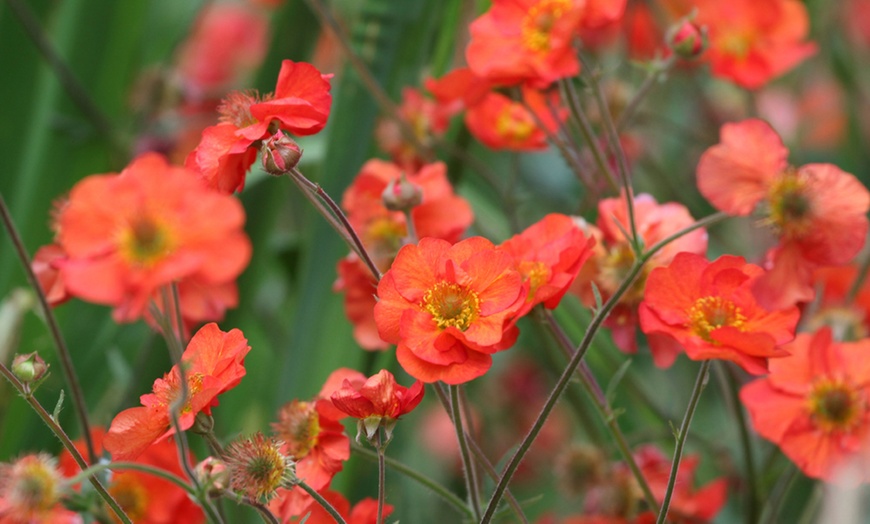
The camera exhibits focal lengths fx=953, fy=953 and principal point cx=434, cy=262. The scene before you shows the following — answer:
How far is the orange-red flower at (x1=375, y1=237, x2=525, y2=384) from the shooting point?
399mm

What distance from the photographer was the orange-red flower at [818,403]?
19.5 inches

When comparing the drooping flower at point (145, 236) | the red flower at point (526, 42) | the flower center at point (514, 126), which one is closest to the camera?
the drooping flower at point (145, 236)

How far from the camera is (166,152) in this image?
3.13ft

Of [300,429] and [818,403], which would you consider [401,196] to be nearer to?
[300,429]

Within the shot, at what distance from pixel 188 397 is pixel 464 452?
123mm

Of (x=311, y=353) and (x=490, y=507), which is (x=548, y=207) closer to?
(x=311, y=353)

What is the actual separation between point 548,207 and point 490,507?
0.62m

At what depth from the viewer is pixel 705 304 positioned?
46cm

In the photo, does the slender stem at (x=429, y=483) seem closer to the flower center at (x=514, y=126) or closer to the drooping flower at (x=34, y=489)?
the drooping flower at (x=34, y=489)

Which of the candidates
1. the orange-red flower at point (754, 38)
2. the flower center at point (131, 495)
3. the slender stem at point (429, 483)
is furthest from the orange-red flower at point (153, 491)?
the orange-red flower at point (754, 38)

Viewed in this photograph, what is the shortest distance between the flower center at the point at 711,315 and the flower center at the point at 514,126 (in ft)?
0.84

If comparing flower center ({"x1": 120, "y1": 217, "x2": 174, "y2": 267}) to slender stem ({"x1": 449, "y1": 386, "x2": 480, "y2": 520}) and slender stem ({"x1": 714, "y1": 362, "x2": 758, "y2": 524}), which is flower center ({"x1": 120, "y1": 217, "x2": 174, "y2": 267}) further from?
slender stem ({"x1": 714, "y1": 362, "x2": 758, "y2": 524})

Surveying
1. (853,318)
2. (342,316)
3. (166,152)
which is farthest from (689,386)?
(166,152)

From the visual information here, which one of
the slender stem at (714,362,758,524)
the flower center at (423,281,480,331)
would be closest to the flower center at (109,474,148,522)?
the flower center at (423,281,480,331)
